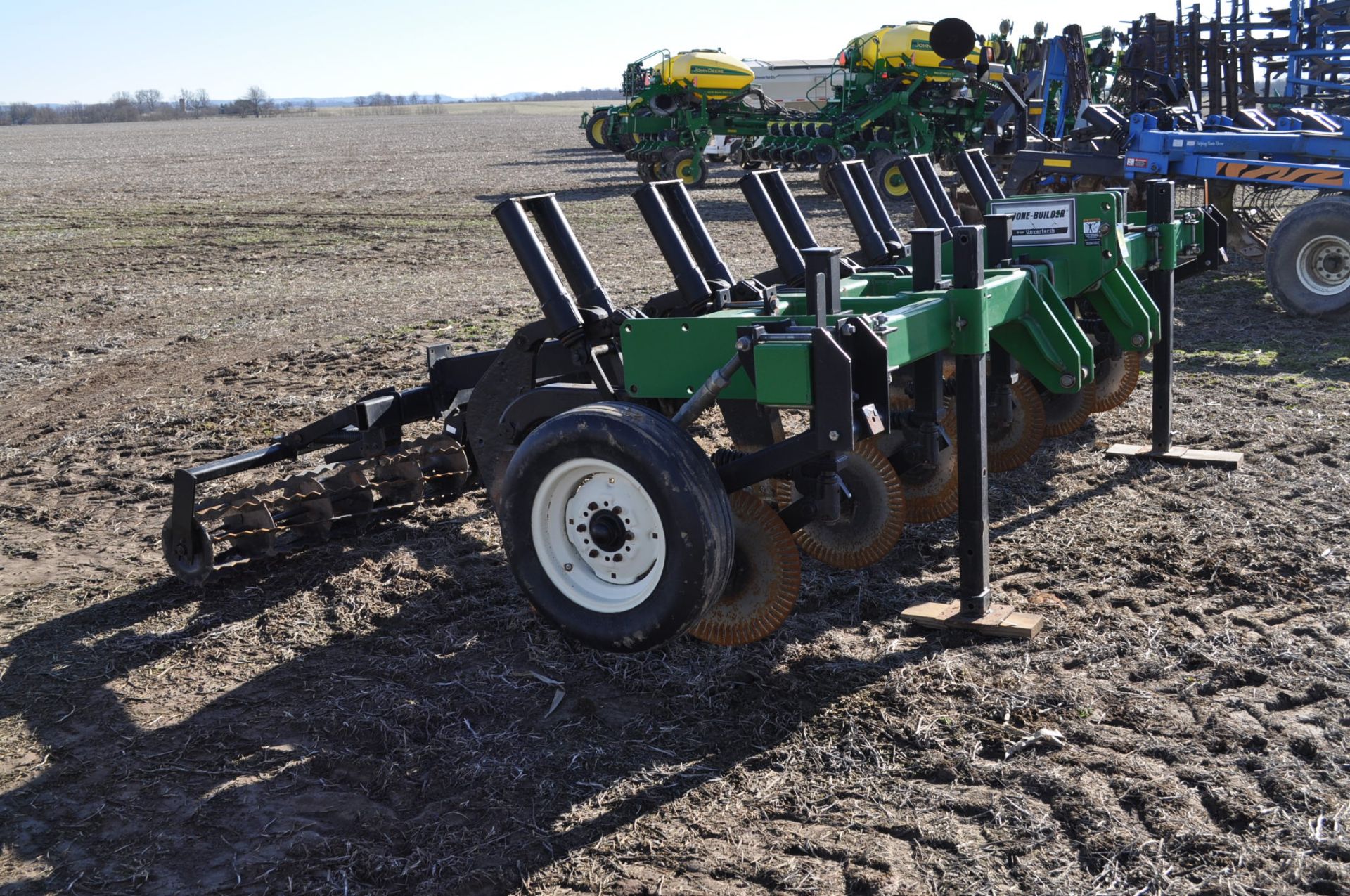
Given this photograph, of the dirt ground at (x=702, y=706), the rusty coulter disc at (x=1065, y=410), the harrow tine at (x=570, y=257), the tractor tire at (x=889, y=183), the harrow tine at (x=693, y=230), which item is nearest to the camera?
the dirt ground at (x=702, y=706)

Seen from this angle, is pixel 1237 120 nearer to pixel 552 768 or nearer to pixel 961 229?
pixel 961 229

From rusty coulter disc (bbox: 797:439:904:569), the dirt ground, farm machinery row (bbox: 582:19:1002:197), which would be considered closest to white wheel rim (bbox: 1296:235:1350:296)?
the dirt ground

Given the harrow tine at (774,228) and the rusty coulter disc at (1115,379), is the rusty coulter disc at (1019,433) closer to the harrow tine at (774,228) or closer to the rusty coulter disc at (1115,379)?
the rusty coulter disc at (1115,379)

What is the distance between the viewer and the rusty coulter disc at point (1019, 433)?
20.5 ft

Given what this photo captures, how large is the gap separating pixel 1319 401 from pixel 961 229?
4.46 m

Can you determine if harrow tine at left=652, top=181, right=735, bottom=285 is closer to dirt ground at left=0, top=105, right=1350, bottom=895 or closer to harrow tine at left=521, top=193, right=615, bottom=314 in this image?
harrow tine at left=521, top=193, right=615, bottom=314

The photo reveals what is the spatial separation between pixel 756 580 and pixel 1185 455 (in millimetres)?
3362

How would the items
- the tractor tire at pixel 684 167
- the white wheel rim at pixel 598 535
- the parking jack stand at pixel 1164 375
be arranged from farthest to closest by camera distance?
the tractor tire at pixel 684 167 < the parking jack stand at pixel 1164 375 < the white wheel rim at pixel 598 535

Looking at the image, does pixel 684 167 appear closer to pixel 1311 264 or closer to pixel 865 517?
pixel 1311 264

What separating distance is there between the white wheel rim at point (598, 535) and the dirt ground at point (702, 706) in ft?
1.21

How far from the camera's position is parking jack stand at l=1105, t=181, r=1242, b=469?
6.51m

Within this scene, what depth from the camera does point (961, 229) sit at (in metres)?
4.38

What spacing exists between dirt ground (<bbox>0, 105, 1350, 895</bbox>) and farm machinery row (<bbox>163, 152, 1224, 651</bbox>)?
29cm

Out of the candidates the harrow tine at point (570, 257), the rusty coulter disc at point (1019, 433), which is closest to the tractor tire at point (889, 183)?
the rusty coulter disc at point (1019, 433)
